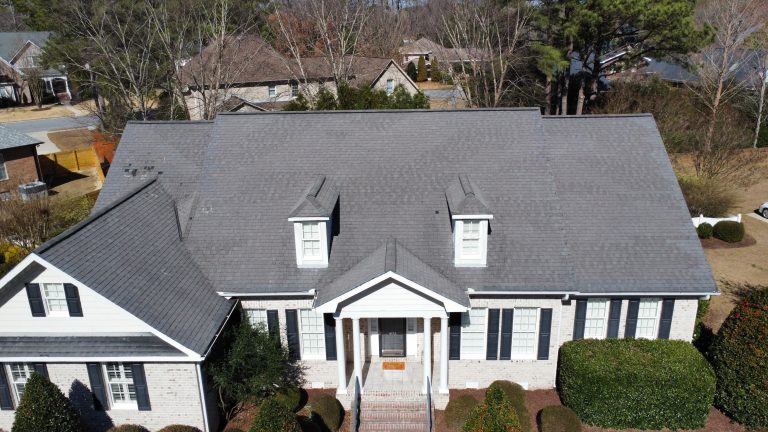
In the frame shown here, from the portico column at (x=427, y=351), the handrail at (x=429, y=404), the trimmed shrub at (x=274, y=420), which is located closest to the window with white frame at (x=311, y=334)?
the portico column at (x=427, y=351)

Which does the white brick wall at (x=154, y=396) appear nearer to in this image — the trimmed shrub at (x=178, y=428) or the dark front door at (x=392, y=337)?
the trimmed shrub at (x=178, y=428)

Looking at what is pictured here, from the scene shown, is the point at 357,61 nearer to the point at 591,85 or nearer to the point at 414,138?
the point at 591,85

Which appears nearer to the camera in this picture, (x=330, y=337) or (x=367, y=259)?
(x=367, y=259)

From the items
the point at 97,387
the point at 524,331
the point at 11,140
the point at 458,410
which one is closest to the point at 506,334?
the point at 524,331

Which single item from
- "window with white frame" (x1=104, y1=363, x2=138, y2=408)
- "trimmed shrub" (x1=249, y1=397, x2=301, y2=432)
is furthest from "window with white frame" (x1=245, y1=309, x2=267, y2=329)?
"trimmed shrub" (x1=249, y1=397, x2=301, y2=432)

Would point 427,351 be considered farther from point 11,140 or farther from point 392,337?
point 11,140

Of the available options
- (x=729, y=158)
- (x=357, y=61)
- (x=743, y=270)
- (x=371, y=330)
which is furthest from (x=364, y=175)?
(x=357, y=61)
